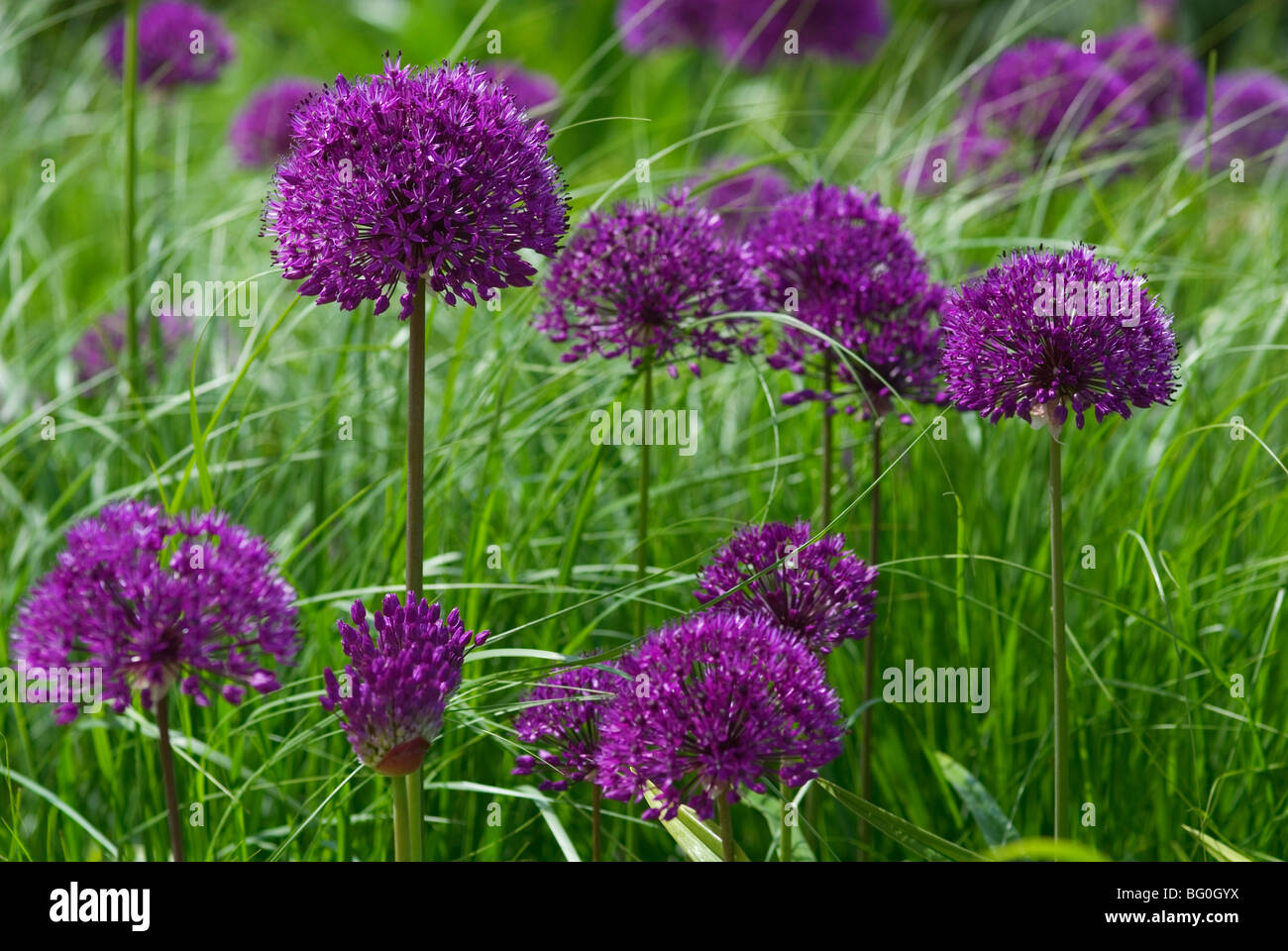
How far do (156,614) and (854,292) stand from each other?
1011mm

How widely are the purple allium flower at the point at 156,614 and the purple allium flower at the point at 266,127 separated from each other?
3.13m

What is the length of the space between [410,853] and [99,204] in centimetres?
437

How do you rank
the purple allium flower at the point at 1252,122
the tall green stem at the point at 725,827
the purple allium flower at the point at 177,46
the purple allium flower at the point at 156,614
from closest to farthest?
1. the purple allium flower at the point at 156,614
2. the tall green stem at the point at 725,827
3. the purple allium flower at the point at 177,46
4. the purple allium flower at the point at 1252,122

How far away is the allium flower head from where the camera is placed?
1.42 m

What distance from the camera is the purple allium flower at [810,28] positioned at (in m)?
4.34

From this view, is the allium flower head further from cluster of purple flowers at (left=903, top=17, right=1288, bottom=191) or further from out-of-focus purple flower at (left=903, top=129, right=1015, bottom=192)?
out-of-focus purple flower at (left=903, top=129, right=1015, bottom=192)

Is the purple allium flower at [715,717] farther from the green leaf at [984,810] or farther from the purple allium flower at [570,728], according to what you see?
the green leaf at [984,810]

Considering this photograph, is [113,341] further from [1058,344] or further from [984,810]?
[1058,344]

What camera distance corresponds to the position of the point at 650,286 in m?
1.67

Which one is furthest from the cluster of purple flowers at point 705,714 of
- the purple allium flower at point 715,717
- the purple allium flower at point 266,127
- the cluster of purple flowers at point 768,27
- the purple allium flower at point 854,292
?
the cluster of purple flowers at point 768,27

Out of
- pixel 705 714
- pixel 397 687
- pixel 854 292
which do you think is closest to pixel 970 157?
pixel 854 292

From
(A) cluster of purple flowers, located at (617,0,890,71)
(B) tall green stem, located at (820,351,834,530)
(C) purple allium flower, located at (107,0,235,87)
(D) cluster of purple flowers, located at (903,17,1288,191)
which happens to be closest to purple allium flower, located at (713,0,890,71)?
(A) cluster of purple flowers, located at (617,0,890,71)

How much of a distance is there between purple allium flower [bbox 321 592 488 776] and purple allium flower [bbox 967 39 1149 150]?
101 inches
